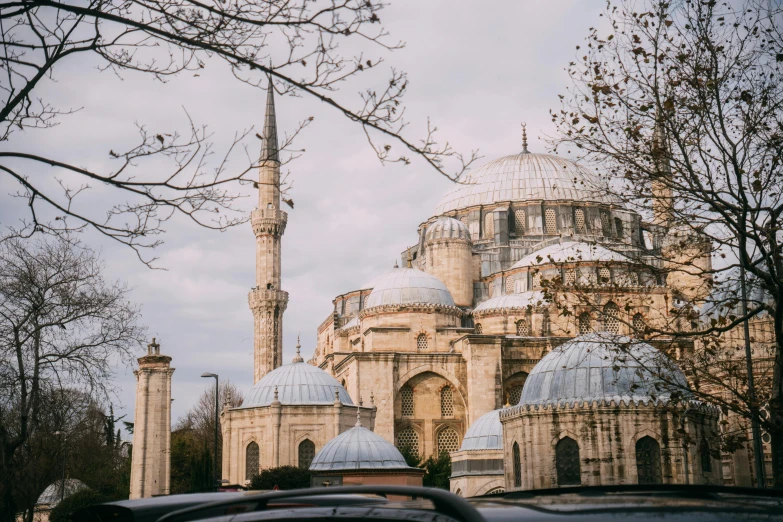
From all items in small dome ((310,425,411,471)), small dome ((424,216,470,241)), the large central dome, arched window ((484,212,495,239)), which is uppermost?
the large central dome

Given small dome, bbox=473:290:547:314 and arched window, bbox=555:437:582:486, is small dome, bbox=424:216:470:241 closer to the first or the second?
small dome, bbox=473:290:547:314

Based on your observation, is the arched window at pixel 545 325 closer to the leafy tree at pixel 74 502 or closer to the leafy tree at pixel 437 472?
the leafy tree at pixel 437 472

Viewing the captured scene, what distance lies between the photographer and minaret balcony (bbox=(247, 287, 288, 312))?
47438 millimetres

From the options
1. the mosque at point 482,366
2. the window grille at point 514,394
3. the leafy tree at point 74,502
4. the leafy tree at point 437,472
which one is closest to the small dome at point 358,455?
the mosque at point 482,366

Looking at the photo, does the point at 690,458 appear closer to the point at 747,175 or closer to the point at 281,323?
the point at 747,175

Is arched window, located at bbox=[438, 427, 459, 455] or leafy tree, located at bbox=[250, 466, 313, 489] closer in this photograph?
leafy tree, located at bbox=[250, 466, 313, 489]

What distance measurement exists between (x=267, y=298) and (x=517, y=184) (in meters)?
16.6

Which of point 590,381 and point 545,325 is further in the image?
point 545,325

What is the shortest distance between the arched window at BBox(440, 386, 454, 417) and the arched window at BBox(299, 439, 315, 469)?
26.0 feet

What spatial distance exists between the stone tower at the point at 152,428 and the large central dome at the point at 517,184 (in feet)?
73.9

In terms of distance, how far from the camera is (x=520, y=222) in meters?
53.9

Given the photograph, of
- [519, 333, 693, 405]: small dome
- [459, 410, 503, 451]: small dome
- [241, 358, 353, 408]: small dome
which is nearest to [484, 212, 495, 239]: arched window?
[241, 358, 353, 408]: small dome

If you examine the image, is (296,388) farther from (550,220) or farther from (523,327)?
(550,220)

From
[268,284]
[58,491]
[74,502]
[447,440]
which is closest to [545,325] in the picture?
[447,440]
